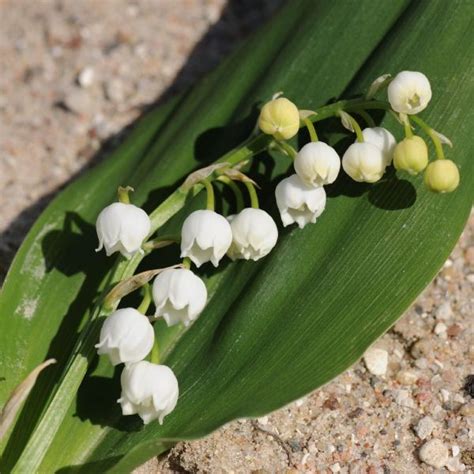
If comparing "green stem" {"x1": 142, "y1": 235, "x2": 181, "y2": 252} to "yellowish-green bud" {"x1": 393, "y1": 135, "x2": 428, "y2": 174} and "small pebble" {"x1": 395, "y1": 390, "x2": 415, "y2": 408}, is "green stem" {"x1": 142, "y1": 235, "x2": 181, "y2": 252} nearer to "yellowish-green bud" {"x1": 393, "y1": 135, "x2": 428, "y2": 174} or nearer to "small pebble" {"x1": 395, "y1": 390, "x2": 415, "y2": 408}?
"yellowish-green bud" {"x1": 393, "y1": 135, "x2": 428, "y2": 174}

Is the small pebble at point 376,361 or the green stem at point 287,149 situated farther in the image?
the small pebble at point 376,361

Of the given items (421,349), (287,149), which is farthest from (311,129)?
(421,349)

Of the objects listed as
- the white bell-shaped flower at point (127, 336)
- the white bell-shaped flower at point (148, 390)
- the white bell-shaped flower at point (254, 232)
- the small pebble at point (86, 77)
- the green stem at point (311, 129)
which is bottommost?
the small pebble at point (86, 77)

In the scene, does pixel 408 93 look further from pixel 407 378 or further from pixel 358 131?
pixel 407 378

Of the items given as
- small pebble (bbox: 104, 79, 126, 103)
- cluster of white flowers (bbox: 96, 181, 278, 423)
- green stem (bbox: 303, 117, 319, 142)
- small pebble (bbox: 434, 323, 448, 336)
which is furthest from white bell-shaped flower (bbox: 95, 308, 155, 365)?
small pebble (bbox: 104, 79, 126, 103)

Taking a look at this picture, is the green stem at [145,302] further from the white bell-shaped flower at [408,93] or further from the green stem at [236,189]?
the white bell-shaped flower at [408,93]

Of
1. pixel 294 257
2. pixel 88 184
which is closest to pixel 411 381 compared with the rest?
pixel 294 257

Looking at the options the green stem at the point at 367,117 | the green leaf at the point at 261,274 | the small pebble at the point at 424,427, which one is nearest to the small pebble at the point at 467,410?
the small pebble at the point at 424,427
